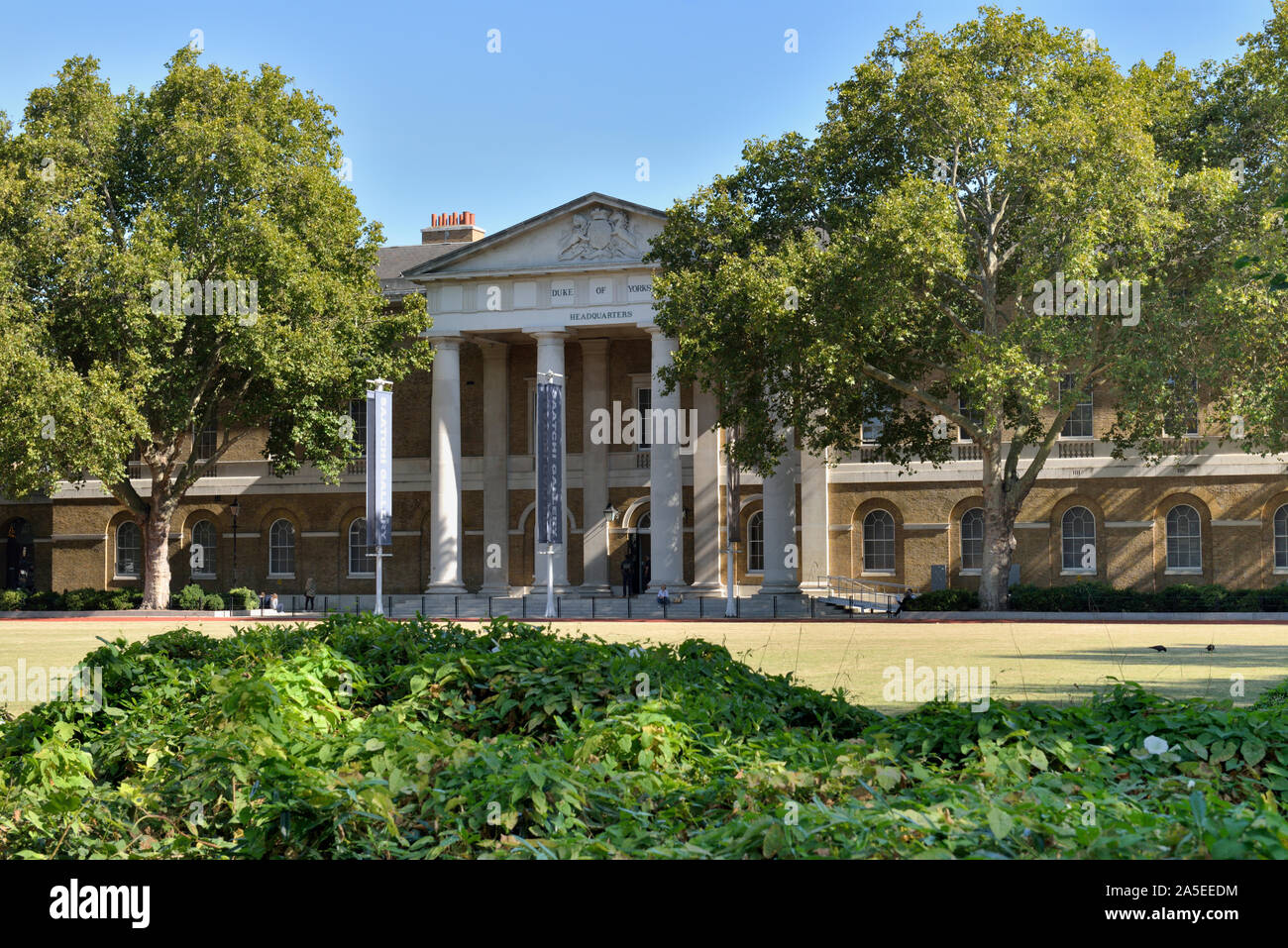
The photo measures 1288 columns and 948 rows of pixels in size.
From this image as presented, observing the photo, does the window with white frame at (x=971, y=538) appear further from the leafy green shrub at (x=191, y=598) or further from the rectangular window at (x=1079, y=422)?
the leafy green shrub at (x=191, y=598)

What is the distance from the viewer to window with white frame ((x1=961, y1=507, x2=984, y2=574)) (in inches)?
1864

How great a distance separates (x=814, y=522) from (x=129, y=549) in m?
30.5

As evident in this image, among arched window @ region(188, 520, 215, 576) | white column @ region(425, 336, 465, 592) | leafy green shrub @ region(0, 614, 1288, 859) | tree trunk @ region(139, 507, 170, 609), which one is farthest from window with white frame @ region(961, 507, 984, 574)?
leafy green shrub @ region(0, 614, 1288, 859)

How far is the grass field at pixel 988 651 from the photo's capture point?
15.1 metres

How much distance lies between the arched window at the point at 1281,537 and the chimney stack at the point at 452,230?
119 ft

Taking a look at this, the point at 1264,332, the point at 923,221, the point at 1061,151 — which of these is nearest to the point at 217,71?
the point at 923,221

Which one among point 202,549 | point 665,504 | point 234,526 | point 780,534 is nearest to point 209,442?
point 234,526

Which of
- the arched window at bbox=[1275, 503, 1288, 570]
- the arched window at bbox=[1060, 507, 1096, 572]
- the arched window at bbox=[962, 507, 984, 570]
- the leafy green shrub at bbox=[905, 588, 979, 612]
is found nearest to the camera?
the leafy green shrub at bbox=[905, 588, 979, 612]

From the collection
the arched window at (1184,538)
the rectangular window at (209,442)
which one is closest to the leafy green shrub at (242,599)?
the rectangular window at (209,442)

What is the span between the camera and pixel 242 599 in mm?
46719

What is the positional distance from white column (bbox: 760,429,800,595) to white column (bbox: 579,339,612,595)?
720cm

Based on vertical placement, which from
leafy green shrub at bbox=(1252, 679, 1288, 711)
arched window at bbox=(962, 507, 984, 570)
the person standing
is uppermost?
arched window at bbox=(962, 507, 984, 570)

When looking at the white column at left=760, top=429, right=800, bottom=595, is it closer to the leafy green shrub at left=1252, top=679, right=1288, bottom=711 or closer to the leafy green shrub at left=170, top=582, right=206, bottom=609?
the leafy green shrub at left=170, top=582, right=206, bottom=609
